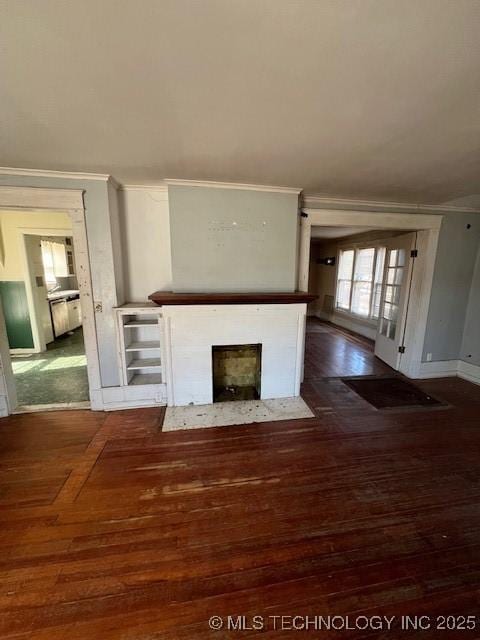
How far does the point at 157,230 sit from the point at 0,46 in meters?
1.81

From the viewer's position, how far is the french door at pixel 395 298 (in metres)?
3.63

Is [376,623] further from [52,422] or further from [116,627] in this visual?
[52,422]

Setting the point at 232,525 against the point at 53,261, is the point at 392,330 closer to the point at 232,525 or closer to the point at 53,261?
the point at 232,525

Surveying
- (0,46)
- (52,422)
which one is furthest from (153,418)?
(0,46)

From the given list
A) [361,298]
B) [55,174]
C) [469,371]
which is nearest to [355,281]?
[361,298]

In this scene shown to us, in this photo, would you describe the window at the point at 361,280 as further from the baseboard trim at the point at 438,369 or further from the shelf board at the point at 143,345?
the shelf board at the point at 143,345

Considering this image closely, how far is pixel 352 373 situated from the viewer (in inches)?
146

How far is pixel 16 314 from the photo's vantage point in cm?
424

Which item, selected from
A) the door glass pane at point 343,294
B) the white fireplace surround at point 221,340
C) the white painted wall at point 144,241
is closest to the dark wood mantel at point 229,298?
the white fireplace surround at point 221,340

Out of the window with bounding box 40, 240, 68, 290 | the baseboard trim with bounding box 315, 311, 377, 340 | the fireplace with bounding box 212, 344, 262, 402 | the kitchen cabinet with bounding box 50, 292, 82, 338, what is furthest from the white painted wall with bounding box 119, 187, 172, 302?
the baseboard trim with bounding box 315, 311, 377, 340

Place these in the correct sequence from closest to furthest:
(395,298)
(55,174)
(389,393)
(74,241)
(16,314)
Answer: (55,174) < (74,241) < (389,393) < (395,298) < (16,314)

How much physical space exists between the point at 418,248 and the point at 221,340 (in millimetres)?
3073


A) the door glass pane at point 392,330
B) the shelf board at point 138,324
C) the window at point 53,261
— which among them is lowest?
the door glass pane at point 392,330

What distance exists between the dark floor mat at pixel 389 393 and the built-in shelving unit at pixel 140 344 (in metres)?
2.50
